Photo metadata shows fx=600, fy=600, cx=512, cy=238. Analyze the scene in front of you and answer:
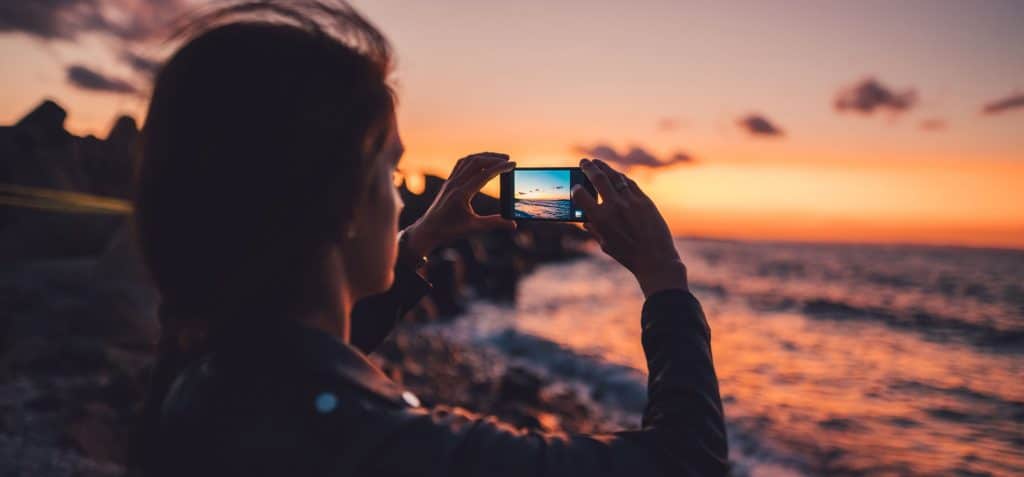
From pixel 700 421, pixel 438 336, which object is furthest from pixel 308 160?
pixel 438 336

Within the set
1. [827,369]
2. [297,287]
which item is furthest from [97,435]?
[827,369]

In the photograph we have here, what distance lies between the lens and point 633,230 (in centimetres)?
133

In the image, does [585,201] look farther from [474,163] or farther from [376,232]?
[474,163]

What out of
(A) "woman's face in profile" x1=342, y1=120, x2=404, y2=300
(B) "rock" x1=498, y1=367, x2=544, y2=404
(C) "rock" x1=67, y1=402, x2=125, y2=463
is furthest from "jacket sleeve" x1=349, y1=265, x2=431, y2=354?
(B) "rock" x1=498, y1=367, x2=544, y2=404

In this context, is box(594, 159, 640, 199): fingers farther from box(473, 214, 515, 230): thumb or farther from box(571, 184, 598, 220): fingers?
box(473, 214, 515, 230): thumb

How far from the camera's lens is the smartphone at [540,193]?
7.54 feet

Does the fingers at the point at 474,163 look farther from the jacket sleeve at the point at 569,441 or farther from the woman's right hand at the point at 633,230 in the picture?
the jacket sleeve at the point at 569,441

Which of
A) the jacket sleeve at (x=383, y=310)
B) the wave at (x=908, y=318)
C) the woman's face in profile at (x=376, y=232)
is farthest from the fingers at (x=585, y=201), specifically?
the wave at (x=908, y=318)

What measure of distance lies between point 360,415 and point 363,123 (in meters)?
0.51

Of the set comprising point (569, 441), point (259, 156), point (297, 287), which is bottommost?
point (569, 441)

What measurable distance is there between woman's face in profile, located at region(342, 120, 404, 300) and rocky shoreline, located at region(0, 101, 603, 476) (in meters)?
0.54

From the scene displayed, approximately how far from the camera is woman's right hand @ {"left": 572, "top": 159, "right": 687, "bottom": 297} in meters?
Answer: 1.26

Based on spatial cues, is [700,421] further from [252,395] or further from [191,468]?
[191,468]

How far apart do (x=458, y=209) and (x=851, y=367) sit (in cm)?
1492
